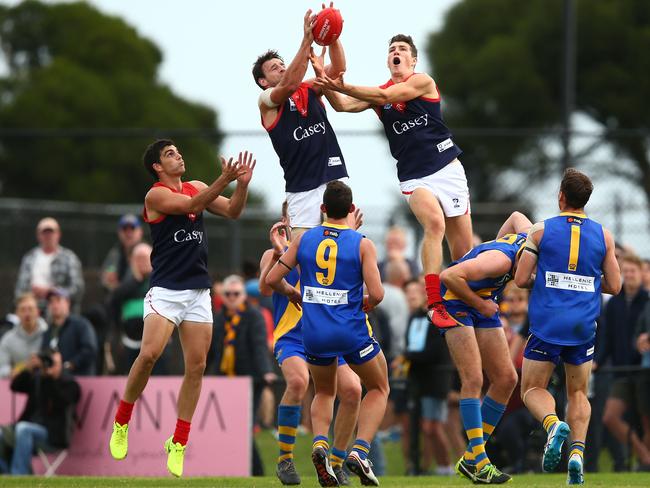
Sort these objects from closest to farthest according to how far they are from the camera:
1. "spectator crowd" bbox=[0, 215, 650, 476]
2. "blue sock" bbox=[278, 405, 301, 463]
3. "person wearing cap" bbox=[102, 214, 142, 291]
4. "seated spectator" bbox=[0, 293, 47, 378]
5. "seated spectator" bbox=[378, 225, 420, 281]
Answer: "blue sock" bbox=[278, 405, 301, 463] < "spectator crowd" bbox=[0, 215, 650, 476] < "seated spectator" bbox=[0, 293, 47, 378] < "person wearing cap" bbox=[102, 214, 142, 291] < "seated spectator" bbox=[378, 225, 420, 281]

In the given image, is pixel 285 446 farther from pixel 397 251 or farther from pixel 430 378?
pixel 397 251

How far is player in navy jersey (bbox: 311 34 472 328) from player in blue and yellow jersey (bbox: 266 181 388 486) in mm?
1165

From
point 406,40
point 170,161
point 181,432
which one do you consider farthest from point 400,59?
point 181,432

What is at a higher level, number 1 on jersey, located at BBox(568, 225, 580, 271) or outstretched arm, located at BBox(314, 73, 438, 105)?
outstretched arm, located at BBox(314, 73, 438, 105)

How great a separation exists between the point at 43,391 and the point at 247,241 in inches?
264

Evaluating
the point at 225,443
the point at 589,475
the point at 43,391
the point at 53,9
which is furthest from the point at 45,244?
the point at 53,9

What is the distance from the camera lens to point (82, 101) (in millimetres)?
49219

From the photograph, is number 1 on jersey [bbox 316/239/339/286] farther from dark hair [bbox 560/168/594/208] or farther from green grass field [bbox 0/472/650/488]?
dark hair [bbox 560/168/594/208]

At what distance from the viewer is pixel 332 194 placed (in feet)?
32.4

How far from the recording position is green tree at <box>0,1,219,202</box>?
40656 mm

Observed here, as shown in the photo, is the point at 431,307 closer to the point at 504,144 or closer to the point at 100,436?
the point at 100,436

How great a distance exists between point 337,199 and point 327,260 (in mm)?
449

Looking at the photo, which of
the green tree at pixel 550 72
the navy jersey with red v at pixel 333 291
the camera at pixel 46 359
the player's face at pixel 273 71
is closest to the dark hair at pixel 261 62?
the player's face at pixel 273 71

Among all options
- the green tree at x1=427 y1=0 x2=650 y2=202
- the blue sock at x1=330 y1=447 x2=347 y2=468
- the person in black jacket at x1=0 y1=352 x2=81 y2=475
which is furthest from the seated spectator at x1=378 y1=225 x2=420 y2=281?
the green tree at x1=427 y1=0 x2=650 y2=202
